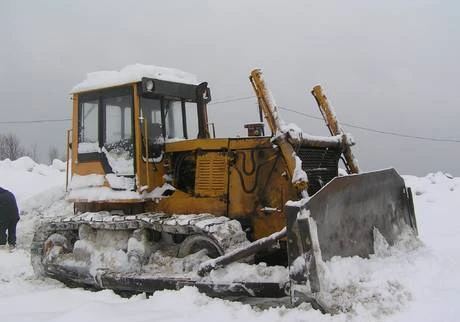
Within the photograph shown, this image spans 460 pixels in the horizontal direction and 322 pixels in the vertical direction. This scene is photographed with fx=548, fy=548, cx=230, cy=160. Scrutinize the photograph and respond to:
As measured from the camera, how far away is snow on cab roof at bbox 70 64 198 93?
7941 mm

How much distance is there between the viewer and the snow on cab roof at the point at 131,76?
26.1ft

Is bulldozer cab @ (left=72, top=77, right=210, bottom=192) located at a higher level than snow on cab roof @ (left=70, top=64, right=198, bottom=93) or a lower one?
lower

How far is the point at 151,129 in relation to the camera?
8047mm

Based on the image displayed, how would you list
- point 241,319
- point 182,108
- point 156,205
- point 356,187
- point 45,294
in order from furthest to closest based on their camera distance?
point 182,108 < point 156,205 < point 45,294 < point 356,187 < point 241,319

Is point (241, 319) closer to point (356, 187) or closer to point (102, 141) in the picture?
point (356, 187)


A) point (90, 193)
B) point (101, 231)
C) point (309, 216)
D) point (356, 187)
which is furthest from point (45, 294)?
point (356, 187)

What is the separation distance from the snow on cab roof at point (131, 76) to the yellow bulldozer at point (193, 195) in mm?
23

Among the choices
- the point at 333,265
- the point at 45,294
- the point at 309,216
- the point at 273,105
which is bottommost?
the point at 45,294

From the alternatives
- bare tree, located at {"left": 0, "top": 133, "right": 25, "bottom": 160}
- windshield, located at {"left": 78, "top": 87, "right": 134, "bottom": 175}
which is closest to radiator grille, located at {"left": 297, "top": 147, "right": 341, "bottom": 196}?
windshield, located at {"left": 78, "top": 87, "right": 134, "bottom": 175}

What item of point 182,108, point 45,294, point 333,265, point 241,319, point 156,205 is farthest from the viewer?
point 182,108

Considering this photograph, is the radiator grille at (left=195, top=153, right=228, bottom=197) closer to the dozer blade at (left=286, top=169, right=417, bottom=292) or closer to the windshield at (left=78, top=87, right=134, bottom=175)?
the windshield at (left=78, top=87, right=134, bottom=175)

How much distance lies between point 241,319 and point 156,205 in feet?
9.84

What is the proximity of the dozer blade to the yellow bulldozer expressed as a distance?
0.01 m

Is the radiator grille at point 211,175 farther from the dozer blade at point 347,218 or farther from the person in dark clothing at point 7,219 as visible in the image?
the person in dark clothing at point 7,219
